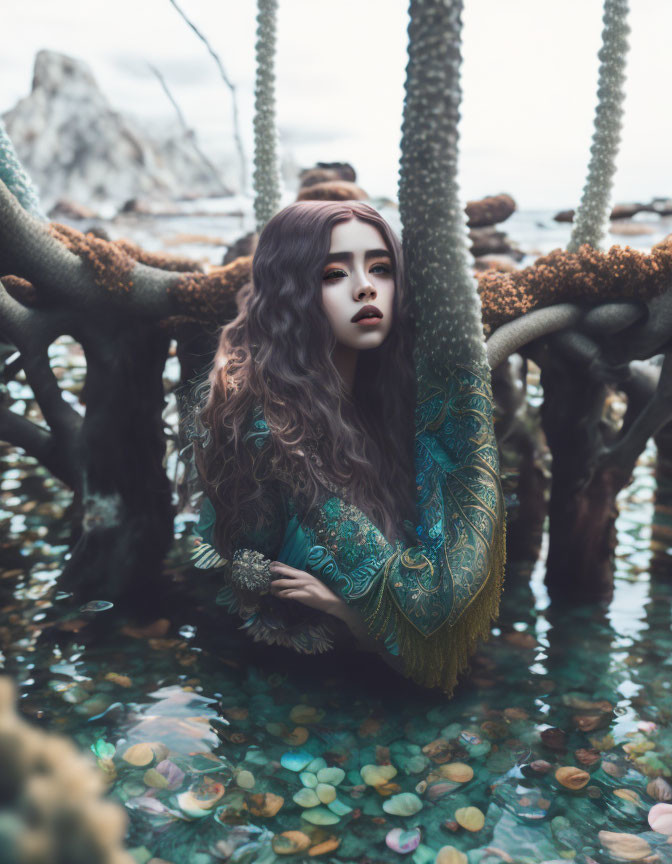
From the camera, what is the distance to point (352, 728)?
8.52ft

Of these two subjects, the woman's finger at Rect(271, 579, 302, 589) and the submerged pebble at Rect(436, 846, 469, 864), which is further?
the woman's finger at Rect(271, 579, 302, 589)

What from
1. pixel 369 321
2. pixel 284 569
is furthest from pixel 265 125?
pixel 284 569

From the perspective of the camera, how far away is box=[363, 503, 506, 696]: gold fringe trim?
8.02 feet

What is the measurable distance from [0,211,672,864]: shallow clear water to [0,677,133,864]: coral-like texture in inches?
59.6

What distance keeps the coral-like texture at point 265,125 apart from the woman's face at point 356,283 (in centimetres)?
164

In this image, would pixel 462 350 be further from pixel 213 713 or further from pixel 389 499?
pixel 213 713

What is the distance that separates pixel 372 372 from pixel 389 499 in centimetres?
51

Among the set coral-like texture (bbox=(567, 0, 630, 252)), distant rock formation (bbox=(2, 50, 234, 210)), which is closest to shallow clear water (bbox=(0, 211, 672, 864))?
coral-like texture (bbox=(567, 0, 630, 252))

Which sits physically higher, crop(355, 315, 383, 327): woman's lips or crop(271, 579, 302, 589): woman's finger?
crop(355, 315, 383, 327): woman's lips

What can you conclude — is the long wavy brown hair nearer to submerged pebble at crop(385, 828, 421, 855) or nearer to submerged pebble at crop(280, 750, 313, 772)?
submerged pebble at crop(280, 750, 313, 772)

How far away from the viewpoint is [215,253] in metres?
12.5

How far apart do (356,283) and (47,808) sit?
2024 mm

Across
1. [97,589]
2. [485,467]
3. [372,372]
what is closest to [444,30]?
[372,372]

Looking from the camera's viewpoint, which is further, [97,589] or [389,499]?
[97,589]
